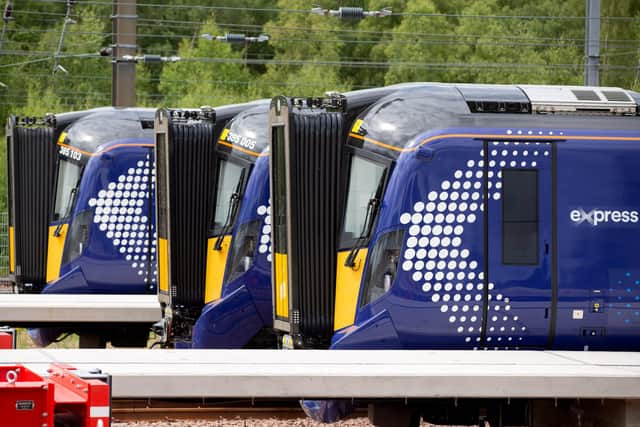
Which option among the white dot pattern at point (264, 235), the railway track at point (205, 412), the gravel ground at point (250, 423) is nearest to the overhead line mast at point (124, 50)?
the railway track at point (205, 412)

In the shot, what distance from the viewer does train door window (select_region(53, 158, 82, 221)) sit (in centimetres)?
1653

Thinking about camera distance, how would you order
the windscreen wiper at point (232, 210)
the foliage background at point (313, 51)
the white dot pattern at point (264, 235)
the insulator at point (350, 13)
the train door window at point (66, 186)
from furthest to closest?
the foliage background at point (313, 51) → the insulator at point (350, 13) → the train door window at point (66, 186) → the windscreen wiper at point (232, 210) → the white dot pattern at point (264, 235)

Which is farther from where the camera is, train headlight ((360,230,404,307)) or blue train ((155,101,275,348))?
blue train ((155,101,275,348))

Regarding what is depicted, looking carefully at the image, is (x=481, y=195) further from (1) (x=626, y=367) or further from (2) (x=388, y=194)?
(1) (x=626, y=367)

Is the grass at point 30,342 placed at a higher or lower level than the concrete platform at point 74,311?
lower

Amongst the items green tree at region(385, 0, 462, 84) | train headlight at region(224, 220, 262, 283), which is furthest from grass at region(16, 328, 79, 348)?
green tree at region(385, 0, 462, 84)

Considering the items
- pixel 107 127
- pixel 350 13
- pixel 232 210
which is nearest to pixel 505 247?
pixel 232 210

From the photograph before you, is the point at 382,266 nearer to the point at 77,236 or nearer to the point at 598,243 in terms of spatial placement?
the point at 598,243

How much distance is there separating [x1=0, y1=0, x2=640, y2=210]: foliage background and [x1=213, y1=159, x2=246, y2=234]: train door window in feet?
90.2

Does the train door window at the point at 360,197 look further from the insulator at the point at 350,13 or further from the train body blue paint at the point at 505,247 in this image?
the insulator at the point at 350,13

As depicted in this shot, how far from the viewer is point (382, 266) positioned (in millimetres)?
9703

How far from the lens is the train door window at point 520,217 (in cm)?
987

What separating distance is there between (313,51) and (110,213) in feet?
132

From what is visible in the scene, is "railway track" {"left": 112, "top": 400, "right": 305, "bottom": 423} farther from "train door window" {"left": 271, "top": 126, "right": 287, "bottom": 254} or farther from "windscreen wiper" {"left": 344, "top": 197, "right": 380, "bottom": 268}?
"windscreen wiper" {"left": 344, "top": 197, "right": 380, "bottom": 268}
